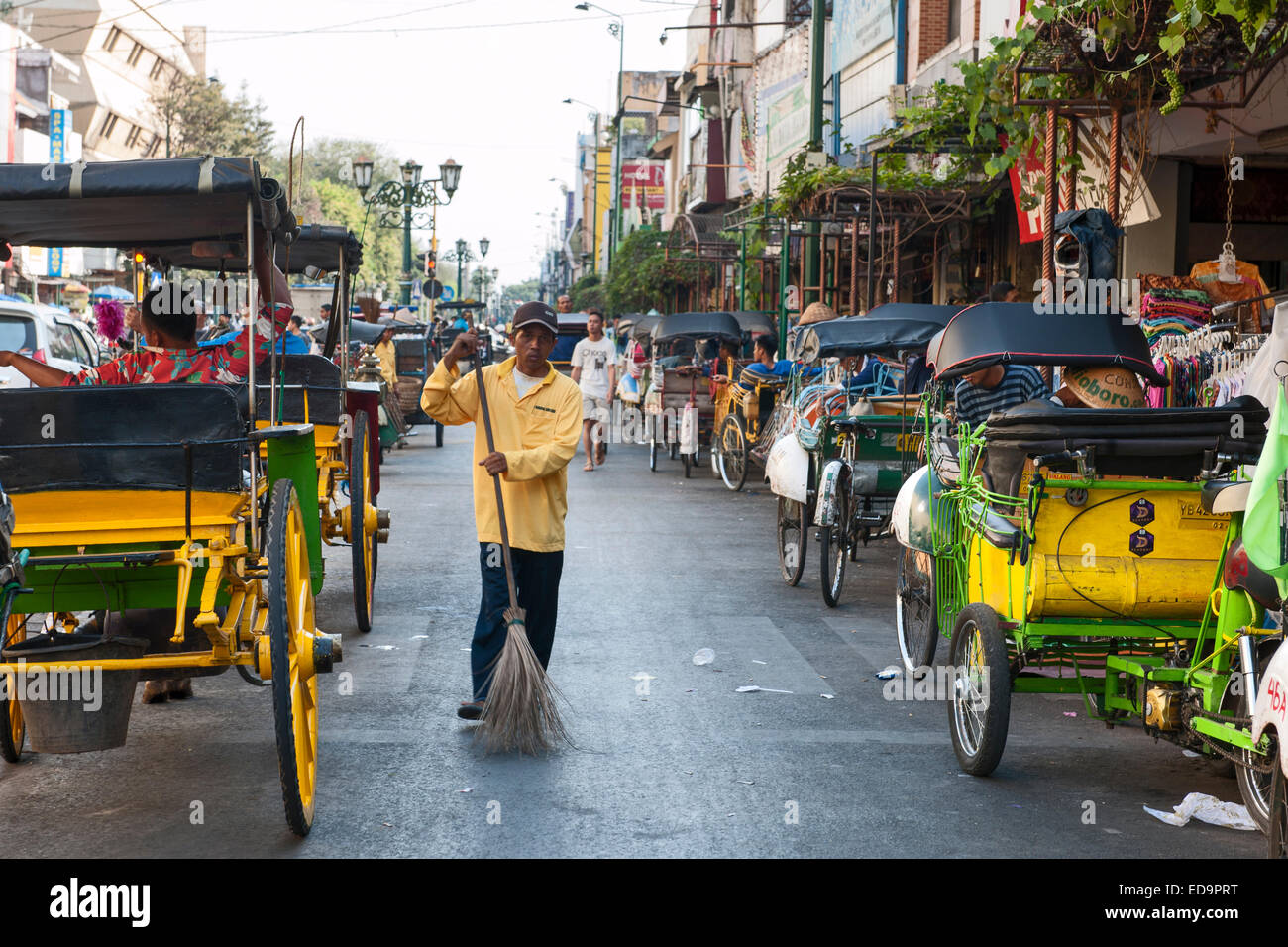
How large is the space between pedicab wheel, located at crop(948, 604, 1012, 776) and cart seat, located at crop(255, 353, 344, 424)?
3.95 metres

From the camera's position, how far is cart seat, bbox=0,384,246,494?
522 cm

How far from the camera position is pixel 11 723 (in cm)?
600

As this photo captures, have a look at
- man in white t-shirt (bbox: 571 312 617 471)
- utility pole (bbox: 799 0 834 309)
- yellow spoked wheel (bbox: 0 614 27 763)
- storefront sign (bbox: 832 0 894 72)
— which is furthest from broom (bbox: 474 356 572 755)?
storefront sign (bbox: 832 0 894 72)

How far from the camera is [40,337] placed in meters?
15.1

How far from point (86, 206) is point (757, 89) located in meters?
29.8

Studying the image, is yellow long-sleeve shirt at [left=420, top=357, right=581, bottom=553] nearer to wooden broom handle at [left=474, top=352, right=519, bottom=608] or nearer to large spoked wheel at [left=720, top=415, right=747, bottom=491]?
wooden broom handle at [left=474, top=352, right=519, bottom=608]

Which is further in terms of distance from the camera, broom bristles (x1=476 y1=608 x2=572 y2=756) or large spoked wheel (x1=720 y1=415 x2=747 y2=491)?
large spoked wheel (x1=720 y1=415 x2=747 y2=491)

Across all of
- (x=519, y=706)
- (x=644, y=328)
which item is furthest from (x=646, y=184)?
(x=519, y=706)

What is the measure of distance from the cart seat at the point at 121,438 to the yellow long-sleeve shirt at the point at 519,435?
Result: 1.43 m

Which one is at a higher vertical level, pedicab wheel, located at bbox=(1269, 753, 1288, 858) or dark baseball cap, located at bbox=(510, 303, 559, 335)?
dark baseball cap, located at bbox=(510, 303, 559, 335)

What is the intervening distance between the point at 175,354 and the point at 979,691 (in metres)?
3.71

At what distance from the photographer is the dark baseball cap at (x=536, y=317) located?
21.9 feet
